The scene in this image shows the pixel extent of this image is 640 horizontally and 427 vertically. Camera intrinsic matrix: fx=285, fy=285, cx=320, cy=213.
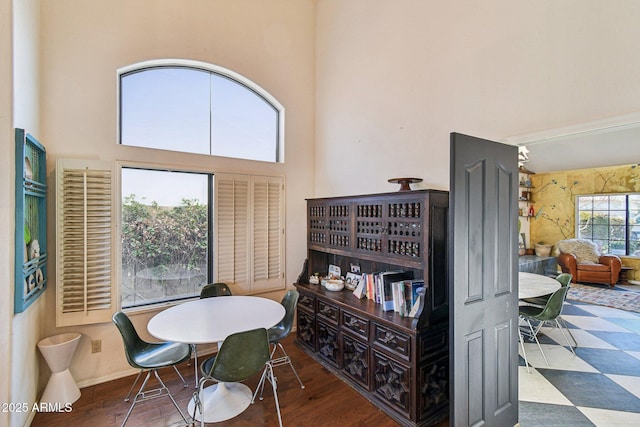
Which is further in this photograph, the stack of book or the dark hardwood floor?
the stack of book

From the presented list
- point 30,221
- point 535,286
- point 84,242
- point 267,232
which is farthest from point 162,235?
point 535,286

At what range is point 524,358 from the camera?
3.12m

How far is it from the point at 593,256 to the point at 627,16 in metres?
6.36

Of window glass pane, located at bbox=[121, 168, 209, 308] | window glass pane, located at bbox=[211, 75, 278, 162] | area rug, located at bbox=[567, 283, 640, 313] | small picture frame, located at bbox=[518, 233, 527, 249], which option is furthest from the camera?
small picture frame, located at bbox=[518, 233, 527, 249]

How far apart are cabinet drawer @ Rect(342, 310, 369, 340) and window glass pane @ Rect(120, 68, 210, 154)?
2.50m

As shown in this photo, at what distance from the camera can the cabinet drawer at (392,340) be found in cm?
Answer: 217

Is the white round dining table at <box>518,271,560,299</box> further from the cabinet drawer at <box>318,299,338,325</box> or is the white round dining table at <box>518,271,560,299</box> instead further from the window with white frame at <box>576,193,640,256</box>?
the window with white frame at <box>576,193,640,256</box>

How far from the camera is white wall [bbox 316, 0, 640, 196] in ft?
5.81

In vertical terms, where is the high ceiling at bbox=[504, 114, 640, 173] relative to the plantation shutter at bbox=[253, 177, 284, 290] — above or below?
above

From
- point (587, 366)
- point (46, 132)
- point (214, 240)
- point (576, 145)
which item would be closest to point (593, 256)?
point (587, 366)

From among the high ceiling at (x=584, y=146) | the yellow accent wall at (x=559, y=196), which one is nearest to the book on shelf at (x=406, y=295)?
the high ceiling at (x=584, y=146)

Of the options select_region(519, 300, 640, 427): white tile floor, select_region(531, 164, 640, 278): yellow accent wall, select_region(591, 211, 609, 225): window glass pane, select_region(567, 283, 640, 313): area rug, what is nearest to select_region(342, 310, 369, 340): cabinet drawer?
select_region(519, 300, 640, 427): white tile floor

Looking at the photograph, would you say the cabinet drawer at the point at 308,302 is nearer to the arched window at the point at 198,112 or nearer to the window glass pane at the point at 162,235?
the window glass pane at the point at 162,235

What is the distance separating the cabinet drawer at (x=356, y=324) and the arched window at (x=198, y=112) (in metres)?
2.33
